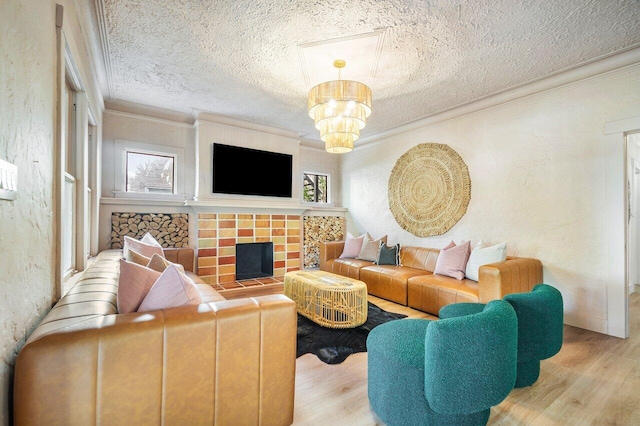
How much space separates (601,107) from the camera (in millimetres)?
2818

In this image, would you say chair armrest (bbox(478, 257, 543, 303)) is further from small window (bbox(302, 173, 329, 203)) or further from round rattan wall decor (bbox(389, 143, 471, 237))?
small window (bbox(302, 173, 329, 203))

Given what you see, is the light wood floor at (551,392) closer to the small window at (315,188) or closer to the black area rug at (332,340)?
the black area rug at (332,340)

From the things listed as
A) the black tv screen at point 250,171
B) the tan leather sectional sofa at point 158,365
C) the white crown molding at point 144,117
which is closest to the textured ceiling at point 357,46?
the white crown molding at point 144,117

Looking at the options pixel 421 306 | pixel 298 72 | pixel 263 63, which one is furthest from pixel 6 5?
pixel 421 306

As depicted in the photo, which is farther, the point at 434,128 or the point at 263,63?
the point at 434,128

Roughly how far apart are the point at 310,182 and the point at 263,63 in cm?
329

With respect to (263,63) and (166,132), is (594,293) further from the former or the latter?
(166,132)

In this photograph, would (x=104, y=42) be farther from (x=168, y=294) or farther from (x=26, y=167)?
(x=168, y=294)

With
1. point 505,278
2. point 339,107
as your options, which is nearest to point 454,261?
point 505,278

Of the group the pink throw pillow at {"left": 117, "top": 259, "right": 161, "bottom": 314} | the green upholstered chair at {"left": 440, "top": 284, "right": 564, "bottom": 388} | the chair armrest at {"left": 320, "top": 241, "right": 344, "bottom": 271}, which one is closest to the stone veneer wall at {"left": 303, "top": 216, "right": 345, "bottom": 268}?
the chair armrest at {"left": 320, "top": 241, "right": 344, "bottom": 271}

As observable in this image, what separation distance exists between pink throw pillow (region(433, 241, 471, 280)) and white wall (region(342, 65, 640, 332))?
1.38 ft

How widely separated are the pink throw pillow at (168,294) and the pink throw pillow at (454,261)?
10.0 feet

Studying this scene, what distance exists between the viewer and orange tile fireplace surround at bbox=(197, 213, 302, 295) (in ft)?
14.4

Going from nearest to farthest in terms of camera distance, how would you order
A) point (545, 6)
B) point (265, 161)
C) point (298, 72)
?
point (545, 6)
point (298, 72)
point (265, 161)
